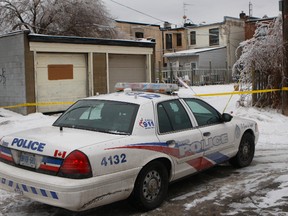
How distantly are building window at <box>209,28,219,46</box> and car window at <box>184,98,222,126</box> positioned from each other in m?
37.6

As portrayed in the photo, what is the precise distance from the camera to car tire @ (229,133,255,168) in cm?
712

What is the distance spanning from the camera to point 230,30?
4238 centimetres

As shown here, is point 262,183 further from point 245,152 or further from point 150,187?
point 150,187

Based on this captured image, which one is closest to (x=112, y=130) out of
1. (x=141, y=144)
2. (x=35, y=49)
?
(x=141, y=144)

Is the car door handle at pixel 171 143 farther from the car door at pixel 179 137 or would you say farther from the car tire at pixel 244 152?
the car tire at pixel 244 152

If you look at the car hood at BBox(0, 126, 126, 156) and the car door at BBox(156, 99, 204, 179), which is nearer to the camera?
the car hood at BBox(0, 126, 126, 156)

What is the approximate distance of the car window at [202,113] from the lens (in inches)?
244

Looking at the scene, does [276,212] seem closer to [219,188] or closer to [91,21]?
[219,188]

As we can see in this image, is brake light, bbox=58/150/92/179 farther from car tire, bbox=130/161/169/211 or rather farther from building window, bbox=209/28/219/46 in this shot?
building window, bbox=209/28/219/46

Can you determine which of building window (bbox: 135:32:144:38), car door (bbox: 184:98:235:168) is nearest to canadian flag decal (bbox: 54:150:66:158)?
car door (bbox: 184:98:235:168)

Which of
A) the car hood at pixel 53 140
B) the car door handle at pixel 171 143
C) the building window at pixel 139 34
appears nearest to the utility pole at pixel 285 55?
the car door handle at pixel 171 143

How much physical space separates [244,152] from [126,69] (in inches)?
484

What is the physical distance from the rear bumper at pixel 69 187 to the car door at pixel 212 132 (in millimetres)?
1627

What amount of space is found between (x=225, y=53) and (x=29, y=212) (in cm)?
3843
